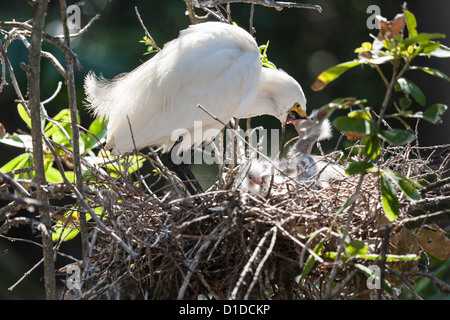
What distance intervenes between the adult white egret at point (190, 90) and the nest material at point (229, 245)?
616 mm

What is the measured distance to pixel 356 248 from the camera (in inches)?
46.5

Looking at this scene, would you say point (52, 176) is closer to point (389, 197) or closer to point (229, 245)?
point (229, 245)

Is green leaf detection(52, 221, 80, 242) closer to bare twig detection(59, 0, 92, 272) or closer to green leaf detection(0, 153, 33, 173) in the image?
bare twig detection(59, 0, 92, 272)

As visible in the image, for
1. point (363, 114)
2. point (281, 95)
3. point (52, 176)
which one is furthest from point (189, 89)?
point (363, 114)

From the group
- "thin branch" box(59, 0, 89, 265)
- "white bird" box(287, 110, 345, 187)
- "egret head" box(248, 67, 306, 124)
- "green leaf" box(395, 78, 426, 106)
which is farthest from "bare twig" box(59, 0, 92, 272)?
"egret head" box(248, 67, 306, 124)

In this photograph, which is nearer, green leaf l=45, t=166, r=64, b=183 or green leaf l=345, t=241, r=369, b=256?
green leaf l=345, t=241, r=369, b=256

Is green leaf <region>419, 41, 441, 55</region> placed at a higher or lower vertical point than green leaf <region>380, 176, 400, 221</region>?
higher

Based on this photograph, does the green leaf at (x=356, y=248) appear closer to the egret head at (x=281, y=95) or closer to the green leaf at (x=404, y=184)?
the green leaf at (x=404, y=184)

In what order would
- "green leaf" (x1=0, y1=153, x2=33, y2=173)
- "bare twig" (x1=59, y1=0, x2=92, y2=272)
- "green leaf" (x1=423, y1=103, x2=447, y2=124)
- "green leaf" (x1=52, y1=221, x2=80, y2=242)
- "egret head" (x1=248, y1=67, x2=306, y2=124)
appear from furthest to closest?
"egret head" (x1=248, y1=67, x2=306, y2=124), "green leaf" (x1=0, y1=153, x2=33, y2=173), "green leaf" (x1=52, y1=221, x2=80, y2=242), "bare twig" (x1=59, y1=0, x2=92, y2=272), "green leaf" (x1=423, y1=103, x2=447, y2=124)

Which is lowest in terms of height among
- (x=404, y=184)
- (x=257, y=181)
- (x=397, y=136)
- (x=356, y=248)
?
Answer: (x=257, y=181)

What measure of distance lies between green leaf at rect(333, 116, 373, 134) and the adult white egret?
1062 millimetres

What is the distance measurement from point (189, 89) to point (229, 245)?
0.87 m

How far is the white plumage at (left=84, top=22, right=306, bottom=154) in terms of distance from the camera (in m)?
2.16
